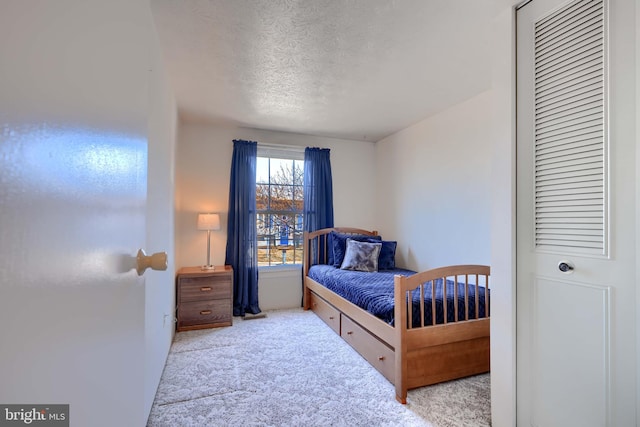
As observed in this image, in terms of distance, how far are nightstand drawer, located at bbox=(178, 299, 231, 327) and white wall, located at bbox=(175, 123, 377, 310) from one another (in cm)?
59

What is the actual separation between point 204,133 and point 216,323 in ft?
7.83

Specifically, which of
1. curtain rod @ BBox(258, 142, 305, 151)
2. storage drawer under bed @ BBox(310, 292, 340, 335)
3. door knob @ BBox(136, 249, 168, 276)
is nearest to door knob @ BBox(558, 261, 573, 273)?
door knob @ BBox(136, 249, 168, 276)

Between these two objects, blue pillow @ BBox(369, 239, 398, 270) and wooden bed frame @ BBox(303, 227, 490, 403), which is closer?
wooden bed frame @ BBox(303, 227, 490, 403)

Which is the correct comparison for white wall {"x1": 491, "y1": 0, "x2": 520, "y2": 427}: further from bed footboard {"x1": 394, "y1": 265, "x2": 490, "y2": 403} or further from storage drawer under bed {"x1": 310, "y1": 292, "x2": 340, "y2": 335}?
storage drawer under bed {"x1": 310, "y1": 292, "x2": 340, "y2": 335}

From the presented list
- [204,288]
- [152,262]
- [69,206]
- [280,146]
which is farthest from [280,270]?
[69,206]

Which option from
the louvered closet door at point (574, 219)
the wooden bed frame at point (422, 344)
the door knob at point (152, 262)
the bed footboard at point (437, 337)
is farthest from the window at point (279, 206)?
the door knob at point (152, 262)

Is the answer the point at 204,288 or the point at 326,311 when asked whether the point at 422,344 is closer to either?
the point at 326,311

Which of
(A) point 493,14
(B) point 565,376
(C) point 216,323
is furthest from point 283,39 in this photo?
(C) point 216,323

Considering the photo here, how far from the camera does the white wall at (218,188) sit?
3658 millimetres

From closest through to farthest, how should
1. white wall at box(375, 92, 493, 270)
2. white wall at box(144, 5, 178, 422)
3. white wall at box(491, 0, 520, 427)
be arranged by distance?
white wall at box(491, 0, 520, 427), white wall at box(144, 5, 178, 422), white wall at box(375, 92, 493, 270)

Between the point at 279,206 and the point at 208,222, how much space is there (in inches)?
41.3

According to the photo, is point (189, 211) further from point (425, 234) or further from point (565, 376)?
point (565, 376)

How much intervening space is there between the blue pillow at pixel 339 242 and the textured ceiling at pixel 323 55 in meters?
1.56

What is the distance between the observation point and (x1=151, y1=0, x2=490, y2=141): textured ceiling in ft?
5.50
